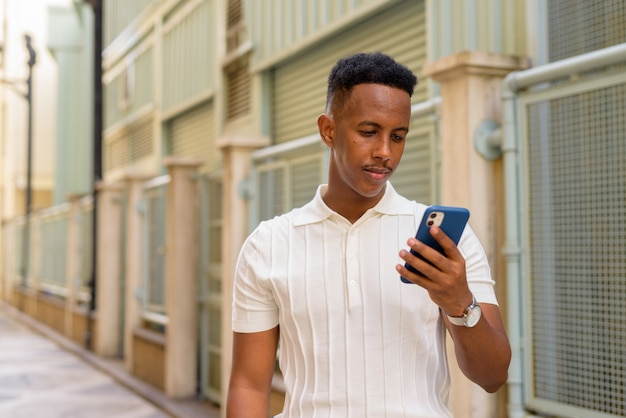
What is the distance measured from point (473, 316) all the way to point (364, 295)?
0.88ft

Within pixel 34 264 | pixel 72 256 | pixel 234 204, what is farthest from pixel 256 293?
pixel 34 264

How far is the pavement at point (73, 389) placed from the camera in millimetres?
9180

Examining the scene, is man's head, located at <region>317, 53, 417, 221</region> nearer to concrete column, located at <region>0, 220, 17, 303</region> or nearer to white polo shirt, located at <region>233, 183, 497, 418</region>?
white polo shirt, located at <region>233, 183, 497, 418</region>

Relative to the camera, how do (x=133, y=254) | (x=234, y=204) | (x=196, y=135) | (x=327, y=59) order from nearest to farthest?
1. (x=234, y=204)
2. (x=327, y=59)
3. (x=133, y=254)
4. (x=196, y=135)

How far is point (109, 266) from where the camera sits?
43.9ft

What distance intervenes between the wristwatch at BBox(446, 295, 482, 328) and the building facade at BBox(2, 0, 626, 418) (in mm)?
2038

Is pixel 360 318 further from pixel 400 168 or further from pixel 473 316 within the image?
pixel 400 168

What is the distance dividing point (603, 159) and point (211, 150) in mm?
8156

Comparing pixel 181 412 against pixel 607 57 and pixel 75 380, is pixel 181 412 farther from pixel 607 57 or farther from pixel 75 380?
pixel 607 57

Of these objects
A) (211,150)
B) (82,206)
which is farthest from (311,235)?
(82,206)

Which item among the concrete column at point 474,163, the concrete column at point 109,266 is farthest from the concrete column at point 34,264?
the concrete column at point 474,163

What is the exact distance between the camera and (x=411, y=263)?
168 centimetres

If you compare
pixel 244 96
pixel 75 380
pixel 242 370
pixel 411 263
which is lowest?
pixel 75 380

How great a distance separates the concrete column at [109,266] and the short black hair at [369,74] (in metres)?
11.8
